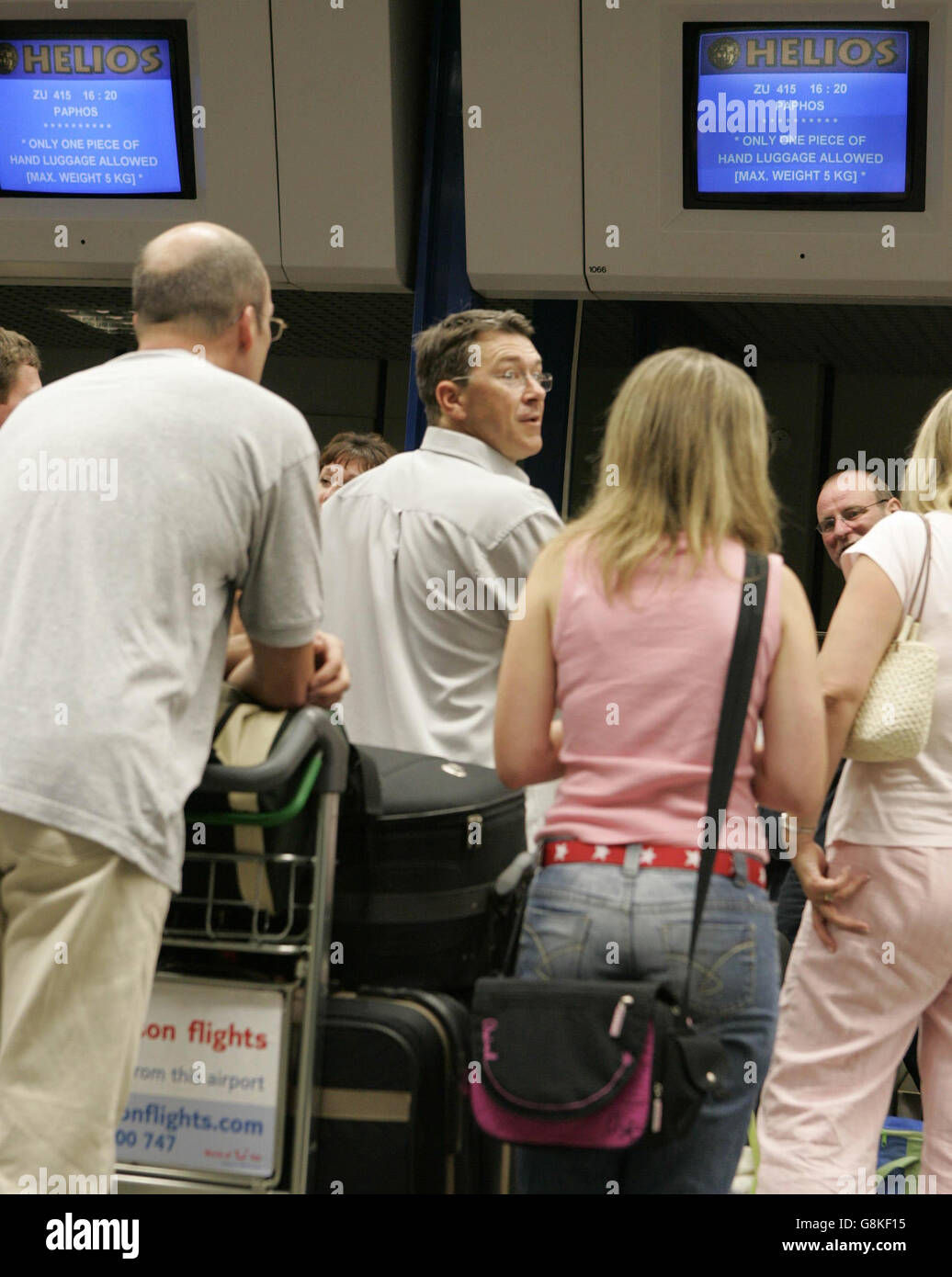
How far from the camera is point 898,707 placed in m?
2.15

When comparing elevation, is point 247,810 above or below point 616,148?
below

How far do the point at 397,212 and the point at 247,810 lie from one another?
2.98 meters

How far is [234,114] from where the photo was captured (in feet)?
14.6

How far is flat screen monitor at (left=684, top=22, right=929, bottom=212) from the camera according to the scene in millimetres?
4254

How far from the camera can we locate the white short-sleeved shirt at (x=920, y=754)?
221cm

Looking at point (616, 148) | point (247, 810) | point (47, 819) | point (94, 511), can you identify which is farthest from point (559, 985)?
point (616, 148)

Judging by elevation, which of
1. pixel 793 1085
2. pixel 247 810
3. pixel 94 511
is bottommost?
pixel 793 1085

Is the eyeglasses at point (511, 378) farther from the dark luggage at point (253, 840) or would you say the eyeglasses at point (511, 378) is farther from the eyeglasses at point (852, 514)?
the eyeglasses at point (852, 514)

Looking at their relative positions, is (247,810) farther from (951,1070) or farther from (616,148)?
(616,148)

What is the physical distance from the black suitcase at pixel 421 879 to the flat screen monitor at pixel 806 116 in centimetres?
272

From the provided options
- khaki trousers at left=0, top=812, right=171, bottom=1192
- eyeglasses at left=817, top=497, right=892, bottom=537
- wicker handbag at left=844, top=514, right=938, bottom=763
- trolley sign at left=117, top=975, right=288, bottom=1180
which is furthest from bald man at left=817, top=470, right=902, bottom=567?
khaki trousers at left=0, top=812, right=171, bottom=1192

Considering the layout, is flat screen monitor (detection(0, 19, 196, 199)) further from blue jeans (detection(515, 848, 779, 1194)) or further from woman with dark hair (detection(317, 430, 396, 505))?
blue jeans (detection(515, 848, 779, 1194))
